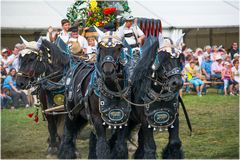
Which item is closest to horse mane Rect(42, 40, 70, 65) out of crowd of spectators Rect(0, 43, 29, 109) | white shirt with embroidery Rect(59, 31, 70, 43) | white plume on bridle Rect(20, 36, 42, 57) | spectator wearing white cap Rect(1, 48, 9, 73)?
white plume on bridle Rect(20, 36, 42, 57)

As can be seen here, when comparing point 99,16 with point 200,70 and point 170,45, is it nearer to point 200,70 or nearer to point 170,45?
point 170,45

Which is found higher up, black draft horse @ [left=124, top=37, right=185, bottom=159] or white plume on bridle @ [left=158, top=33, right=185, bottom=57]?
white plume on bridle @ [left=158, top=33, right=185, bottom=57]

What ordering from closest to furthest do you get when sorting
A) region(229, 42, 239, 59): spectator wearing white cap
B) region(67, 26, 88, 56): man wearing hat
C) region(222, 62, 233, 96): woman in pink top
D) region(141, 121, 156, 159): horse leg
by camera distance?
region(141, 121, 156, 159): horse leg
region(67, 26, 88, 56): man wearing hat
region(222, 62, 233, 96): woman in pink top
region(229, 42, 239, 59): spectator wearing white cap

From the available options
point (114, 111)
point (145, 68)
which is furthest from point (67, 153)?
point (145, 68)

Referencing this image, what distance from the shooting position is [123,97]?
8.95 meters

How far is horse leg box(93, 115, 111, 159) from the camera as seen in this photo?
8.81m

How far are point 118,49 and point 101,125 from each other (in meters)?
1.13

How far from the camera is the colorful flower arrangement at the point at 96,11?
41.6 ft

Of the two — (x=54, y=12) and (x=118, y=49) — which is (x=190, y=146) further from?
(x=54, y=12)

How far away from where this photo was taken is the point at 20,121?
622 inches

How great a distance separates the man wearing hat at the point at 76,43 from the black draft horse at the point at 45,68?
626 millimetres

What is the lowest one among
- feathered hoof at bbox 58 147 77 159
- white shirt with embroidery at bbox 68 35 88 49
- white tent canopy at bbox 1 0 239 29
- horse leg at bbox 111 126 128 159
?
feathered hoof at bbox 58 147 77 159

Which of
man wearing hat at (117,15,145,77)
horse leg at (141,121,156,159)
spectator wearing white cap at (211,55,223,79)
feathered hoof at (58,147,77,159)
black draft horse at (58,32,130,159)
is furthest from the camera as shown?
spectator wearing white cap at (211,55,223,79)

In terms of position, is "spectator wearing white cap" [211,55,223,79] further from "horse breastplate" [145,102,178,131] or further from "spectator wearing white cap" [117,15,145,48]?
"horse breastplate" [145,102,178,131]
